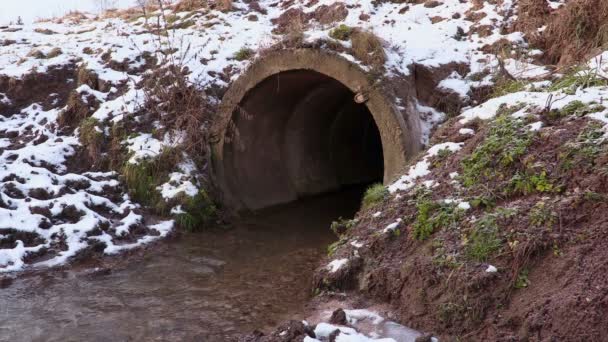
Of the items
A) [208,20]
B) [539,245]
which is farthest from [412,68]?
[208,20]

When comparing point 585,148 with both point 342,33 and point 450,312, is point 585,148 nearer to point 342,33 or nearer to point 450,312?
point 450,312

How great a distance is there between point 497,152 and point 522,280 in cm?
172

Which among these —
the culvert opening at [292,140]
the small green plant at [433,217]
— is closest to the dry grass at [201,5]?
the culvert opening at [292,140]

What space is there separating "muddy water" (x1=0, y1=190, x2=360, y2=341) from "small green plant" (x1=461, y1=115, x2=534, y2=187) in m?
2.19

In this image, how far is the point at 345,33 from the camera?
27.9 ft

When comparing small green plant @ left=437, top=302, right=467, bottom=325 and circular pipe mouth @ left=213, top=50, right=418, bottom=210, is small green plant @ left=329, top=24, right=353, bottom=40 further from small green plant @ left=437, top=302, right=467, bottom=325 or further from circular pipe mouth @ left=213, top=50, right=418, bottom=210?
small green plant @ left=437, top=302, right=467, bottom=325

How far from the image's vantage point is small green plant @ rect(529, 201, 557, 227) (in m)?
4.50

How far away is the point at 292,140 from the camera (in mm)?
10797

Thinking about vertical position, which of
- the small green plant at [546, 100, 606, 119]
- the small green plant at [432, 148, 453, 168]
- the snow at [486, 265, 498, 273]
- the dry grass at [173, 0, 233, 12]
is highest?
the dry grass at [173, 0, 233, 12]

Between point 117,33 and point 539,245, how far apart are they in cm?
1063

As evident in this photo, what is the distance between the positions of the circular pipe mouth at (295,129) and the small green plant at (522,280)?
3244 mm

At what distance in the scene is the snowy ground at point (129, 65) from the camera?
758 cm

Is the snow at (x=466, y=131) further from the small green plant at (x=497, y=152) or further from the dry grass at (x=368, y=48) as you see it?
the dry grass at (x=368, y=48)

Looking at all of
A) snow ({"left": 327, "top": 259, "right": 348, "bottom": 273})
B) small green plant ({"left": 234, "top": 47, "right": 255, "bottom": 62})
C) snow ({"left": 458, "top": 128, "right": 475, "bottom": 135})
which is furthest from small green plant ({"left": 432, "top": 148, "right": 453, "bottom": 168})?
small green plant ({"left": 234, "top": 47, "right": 255, "bottom": 62})
